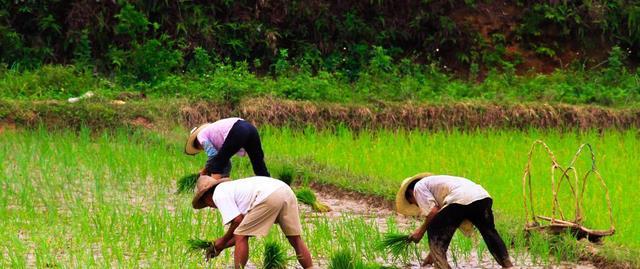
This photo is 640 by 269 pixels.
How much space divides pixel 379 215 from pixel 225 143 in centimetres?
162

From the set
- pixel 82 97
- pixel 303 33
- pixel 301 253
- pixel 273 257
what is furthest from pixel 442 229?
pixel 303 33

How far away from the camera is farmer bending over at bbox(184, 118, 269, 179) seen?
6383 millimetres

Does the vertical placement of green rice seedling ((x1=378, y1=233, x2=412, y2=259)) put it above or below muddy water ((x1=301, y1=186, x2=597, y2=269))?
above

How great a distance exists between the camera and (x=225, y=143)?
251 inches

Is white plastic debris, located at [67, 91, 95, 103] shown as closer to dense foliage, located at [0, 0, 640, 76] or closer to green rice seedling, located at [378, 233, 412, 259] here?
dense foliage, located at [0, 0, 640, 76]

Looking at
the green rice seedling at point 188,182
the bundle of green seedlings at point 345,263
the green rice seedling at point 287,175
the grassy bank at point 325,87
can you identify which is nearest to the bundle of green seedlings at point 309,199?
the green rice seedling at point 287,175

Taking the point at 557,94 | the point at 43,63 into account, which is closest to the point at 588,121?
the point at 557,94

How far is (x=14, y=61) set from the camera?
12688 mm

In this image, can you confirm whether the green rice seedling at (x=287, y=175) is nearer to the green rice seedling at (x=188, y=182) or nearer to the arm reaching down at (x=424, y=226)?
the green rice seedling at (x=188, y=182)

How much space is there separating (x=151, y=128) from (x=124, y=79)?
1.70 meters

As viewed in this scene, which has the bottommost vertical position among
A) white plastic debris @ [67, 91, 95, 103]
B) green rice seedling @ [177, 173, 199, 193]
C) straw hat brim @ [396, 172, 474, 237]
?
white plastic debris @ [67, 91, 95, 103]

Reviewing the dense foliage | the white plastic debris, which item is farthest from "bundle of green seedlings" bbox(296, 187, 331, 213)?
the dense foliage

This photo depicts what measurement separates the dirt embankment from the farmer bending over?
421 centimetres

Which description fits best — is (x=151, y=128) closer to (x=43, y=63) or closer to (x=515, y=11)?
(x=43, y=63)
